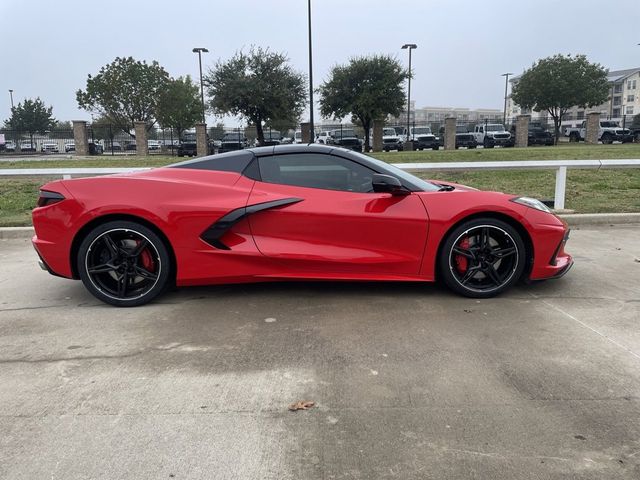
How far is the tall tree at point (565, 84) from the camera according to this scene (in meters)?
48.7

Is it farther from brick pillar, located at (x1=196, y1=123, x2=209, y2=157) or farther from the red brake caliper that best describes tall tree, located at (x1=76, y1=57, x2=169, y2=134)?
Answer: the red brake caliper

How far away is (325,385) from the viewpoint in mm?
3191

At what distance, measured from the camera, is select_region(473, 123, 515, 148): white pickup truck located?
37.0 metres

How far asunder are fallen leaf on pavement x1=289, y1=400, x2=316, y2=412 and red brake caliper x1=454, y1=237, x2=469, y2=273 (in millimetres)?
2259

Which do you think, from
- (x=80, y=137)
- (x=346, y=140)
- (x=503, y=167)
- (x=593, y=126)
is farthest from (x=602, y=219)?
(x=593, y=126)

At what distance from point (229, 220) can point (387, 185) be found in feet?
4.58

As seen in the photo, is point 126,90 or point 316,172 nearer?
point 316,172

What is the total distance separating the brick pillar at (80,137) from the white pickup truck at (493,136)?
26.9 meters

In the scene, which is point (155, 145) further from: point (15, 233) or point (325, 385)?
point (325, 385)

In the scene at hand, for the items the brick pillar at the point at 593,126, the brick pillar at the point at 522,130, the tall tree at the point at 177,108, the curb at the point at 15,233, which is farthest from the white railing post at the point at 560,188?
the tall tree at the point at 177,108

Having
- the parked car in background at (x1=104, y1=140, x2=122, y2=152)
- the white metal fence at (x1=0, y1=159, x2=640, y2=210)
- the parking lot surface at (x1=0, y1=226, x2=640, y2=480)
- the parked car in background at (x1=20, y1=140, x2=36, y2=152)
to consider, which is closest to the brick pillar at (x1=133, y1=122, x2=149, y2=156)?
the parked car in background at (x1=104, y1=140, x2=122, y2=152)

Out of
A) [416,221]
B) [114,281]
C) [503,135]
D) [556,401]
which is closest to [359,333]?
[416,221]

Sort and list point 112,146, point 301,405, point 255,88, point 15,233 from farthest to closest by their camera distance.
Answer: point 112,146 < point 255,88 < point 15,233 < point 301,405

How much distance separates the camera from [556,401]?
2.98m
